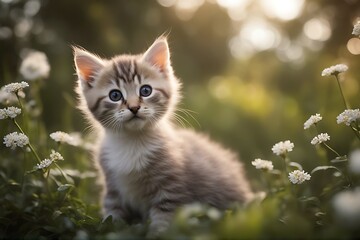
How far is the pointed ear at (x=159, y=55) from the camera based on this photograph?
93.5 inches

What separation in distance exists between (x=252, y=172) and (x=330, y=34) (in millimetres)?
2137

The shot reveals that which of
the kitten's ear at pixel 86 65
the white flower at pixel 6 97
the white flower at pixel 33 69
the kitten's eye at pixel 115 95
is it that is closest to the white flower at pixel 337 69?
the kitten's eye at pixel 115 95

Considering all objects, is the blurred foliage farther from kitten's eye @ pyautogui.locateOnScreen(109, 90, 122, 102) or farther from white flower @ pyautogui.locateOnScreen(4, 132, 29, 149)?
kitten's eye @ pyautogui.locateOnScreen(109, 90, 122, 102)

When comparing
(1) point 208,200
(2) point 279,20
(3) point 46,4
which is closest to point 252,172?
(1) point 208,200

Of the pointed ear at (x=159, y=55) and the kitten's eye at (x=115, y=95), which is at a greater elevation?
the pointed ear at (x=159, y=55)

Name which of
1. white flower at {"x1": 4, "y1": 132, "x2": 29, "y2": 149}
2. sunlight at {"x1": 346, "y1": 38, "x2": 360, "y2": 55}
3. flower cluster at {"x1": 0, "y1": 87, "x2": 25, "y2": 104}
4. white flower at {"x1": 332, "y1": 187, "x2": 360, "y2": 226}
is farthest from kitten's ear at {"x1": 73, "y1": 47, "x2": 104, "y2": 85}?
sunlight at {"x1": 346, "y1": 38, "x2": 360, "y2": 55}

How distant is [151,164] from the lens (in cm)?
218

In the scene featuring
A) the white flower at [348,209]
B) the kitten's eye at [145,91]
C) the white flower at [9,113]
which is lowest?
the white flower at [348,209]

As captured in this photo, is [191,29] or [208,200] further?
[191,29]

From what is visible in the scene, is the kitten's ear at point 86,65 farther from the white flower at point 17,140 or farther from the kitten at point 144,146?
the white flower at point 17,140

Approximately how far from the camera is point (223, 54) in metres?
6.49

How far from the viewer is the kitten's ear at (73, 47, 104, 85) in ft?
7.66

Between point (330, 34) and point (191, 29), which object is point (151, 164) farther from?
point (191, 29)

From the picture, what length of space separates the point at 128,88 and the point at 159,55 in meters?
0.33
